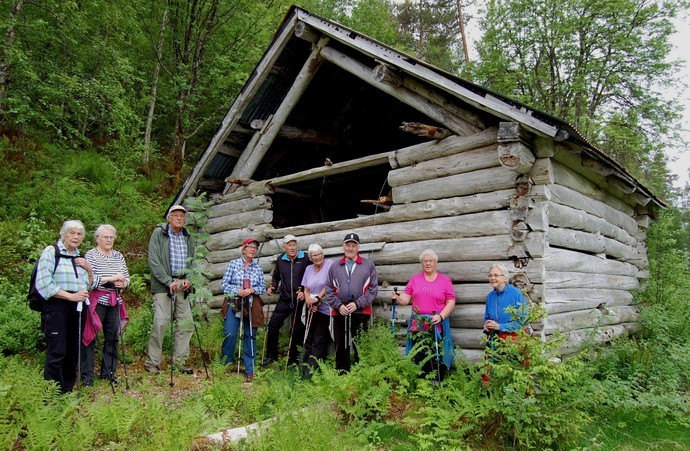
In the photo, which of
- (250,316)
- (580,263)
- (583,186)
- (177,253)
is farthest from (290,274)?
(583,186)

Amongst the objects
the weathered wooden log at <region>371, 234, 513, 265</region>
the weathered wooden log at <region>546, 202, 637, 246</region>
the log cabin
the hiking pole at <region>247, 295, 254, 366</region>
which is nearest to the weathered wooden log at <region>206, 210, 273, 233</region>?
the log cabin

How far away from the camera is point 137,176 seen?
13469 mm

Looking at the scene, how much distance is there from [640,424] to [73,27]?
13150 millimetres

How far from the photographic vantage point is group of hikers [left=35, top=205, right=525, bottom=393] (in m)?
5.09

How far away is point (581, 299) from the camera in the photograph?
6.68 meters

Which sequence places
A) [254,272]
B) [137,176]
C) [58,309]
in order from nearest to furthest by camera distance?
1. [58,309]
2. [254,272]
3. [137,176]

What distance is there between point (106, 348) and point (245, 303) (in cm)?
187

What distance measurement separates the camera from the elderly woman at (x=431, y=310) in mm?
5547

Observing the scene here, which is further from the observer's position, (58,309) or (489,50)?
(489,50)

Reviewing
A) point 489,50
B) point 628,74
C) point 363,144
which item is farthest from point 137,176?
point 628,74

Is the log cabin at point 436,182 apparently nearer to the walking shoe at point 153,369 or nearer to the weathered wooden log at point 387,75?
the weathered wooden log at point 387,75

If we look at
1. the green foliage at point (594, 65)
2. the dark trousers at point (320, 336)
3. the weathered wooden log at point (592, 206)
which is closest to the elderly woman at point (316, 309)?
the dark trousers at point (320, 336)

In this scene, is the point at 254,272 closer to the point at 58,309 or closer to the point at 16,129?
the point at 58,309

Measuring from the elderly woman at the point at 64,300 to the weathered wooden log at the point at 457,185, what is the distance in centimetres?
427
